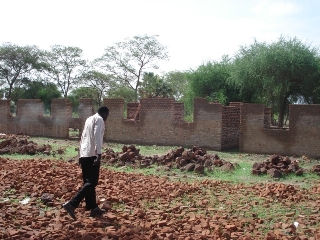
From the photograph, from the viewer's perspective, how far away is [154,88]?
3934 centimetres

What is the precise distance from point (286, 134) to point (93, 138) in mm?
11452

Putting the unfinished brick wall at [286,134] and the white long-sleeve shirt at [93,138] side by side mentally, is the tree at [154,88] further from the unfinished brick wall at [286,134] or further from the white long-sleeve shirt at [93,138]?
the white long-sleeve shirt at [93,138]

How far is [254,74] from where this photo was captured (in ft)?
76.5

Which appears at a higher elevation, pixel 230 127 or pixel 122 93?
pixel 122 93

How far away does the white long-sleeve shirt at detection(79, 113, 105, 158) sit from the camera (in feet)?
20.5

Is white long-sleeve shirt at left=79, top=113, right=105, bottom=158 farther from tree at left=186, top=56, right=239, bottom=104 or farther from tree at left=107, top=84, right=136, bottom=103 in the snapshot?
tree at left=107, top=84, right=136, bottom=103

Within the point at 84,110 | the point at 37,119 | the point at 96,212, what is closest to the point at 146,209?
the point at 96,212

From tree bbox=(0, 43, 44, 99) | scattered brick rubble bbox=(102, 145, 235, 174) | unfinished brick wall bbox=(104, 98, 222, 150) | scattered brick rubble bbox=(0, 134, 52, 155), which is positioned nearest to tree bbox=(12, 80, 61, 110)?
tree bbox=(0, 43, 44, 99)

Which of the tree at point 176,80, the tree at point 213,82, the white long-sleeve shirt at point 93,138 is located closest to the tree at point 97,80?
the tree at point 176,80

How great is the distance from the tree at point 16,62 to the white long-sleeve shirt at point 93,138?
127 ft

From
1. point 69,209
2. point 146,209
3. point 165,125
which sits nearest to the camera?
point 69,209

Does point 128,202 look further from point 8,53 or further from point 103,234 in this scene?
point 8,53

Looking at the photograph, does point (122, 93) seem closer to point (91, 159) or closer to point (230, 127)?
point (230, 127)

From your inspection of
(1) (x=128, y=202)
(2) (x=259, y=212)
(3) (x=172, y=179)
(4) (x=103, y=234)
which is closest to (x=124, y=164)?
(3) (x=172, y=179)
